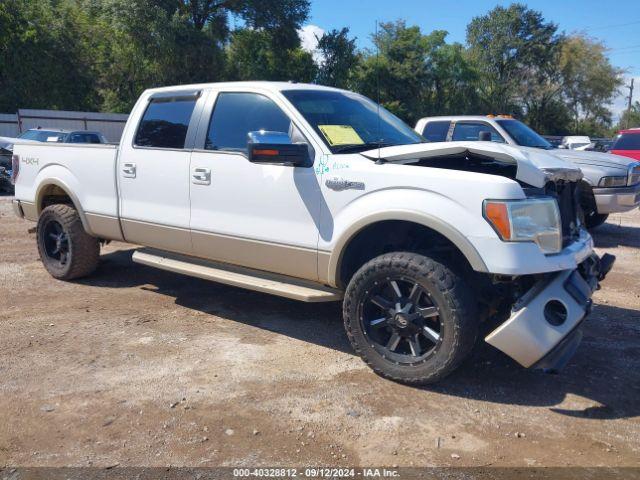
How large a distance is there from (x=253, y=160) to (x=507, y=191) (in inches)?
68.0

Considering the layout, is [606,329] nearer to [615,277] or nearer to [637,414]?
[637,414]

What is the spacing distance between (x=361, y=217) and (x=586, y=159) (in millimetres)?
6611

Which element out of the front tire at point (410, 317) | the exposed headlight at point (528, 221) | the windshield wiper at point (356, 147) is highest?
the windshield wiper at point (356, 147)

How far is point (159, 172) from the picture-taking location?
16.9 feet

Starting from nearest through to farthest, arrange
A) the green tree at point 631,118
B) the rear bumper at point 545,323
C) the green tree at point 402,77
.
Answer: the rear bumper at point 545,323, the green tree at point 402,77, the green tree at point 631,118

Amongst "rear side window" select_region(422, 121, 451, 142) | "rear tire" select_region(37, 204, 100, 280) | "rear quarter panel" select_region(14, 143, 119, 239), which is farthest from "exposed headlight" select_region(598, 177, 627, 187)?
"rear tire" select_region(37, 204, 100, 280)

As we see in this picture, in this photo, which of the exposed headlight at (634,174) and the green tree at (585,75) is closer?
the exposed headlight at (634,174)

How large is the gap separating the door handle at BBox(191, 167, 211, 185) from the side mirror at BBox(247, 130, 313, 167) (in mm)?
773

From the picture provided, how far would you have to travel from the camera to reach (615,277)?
6863mm

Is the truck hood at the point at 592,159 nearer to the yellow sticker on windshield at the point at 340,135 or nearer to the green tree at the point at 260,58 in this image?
the yellow sticker on windshield at the point at 340,135

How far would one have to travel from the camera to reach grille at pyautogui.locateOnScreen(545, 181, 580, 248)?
155 inches

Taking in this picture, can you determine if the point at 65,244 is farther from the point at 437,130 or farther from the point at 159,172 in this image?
the point at 437,130

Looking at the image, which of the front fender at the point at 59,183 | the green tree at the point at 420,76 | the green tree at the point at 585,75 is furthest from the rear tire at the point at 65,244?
the green tree at the point at 585,75

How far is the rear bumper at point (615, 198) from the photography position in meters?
8.60
